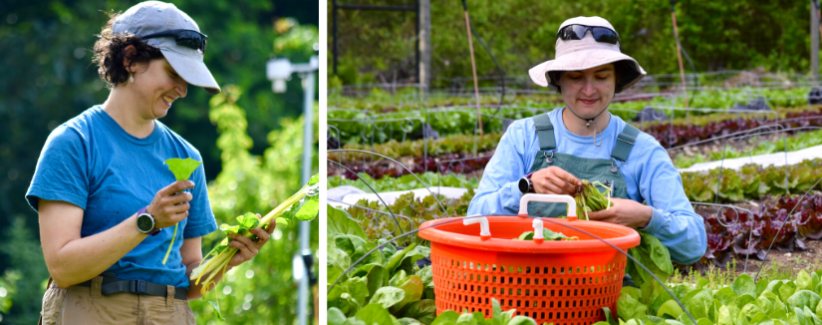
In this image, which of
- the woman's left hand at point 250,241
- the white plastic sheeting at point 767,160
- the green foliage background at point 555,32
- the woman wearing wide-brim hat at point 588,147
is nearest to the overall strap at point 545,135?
the woman wearing wide-brim hat at point 588,147

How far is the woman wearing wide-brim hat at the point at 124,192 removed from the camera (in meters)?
1.31

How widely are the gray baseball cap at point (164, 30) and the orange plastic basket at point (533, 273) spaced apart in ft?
2.03

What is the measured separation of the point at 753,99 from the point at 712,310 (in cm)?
1043

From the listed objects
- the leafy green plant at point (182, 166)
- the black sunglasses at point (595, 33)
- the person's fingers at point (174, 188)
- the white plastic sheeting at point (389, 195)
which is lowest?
the white plastic sheeting at point (389, 195)

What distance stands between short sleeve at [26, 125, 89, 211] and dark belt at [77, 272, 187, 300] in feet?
0.54

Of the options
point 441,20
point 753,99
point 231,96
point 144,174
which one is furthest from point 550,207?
point 441,20

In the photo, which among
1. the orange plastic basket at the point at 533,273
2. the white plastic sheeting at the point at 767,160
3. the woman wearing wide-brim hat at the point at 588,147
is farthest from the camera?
the white plastic sheeting at the point at 767,160

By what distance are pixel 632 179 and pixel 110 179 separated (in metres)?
1.32

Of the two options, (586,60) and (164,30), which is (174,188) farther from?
(586,60)

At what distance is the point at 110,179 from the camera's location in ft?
4.59

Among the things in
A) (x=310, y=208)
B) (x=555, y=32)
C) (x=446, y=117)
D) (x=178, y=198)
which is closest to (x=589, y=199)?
(x=310, y=208)

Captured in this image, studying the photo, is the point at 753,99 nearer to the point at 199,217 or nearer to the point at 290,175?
the point at 290,175

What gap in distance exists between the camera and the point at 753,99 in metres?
10.6

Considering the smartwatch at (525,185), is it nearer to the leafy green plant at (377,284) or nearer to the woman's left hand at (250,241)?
the leafy green plant at (377,284)
